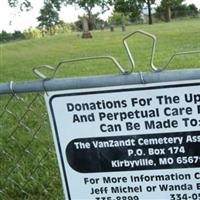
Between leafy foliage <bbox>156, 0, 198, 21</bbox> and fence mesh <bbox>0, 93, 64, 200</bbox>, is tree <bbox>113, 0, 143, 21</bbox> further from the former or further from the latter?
leafy foliage <bbox>156, 0, 198, 21</bbox>

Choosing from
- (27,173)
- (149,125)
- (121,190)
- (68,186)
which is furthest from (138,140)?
(27,173)

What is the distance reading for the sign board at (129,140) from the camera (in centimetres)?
184

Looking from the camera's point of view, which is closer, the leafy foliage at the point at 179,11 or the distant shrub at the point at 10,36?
the distant shrub at the point at 10,36

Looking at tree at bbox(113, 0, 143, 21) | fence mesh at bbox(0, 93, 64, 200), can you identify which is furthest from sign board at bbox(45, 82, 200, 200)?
tree at bbox(113, 0, 143, 21)

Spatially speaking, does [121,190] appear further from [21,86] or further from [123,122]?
[21,86]

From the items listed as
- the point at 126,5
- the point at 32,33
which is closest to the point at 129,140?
the point at 126,5

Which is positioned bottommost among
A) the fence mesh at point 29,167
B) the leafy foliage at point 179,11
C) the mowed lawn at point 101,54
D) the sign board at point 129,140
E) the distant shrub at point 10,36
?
the leafy foliage at point 179,11

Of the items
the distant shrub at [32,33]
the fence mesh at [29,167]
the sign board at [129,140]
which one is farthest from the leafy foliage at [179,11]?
the sign board at [129,140]

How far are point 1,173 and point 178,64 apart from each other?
691cm

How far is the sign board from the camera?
1839mm

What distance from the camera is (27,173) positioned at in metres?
3.56

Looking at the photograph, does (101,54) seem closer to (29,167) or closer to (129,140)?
(29,167)

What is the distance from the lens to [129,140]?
6.26 ft

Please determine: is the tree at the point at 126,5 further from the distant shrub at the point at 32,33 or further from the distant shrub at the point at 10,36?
the distant shrub at the point at 32,33
